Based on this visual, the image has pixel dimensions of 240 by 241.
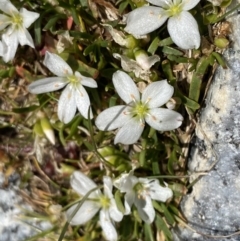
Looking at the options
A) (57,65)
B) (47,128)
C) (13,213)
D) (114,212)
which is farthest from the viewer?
(13,213)

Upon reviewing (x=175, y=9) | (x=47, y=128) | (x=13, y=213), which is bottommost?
(x=13, y=213)

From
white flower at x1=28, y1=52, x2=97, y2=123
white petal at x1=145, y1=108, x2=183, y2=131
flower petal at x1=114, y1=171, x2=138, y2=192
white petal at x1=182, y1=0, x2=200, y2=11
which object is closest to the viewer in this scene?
white petal at x1=182, y1=0, x2=200, y2=11

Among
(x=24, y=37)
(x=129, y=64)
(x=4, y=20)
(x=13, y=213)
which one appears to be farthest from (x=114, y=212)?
(x=4, y=20)

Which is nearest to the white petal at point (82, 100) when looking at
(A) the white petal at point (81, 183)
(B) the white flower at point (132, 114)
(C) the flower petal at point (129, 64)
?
(B) the white flower at point (132, 114)

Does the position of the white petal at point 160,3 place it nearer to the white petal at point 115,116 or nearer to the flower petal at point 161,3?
the flower petal at point 161,3

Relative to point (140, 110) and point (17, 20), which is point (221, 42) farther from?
point (17, 20)

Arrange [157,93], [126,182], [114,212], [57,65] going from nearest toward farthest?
[157,93] < [57,65] < [126,182] < [114,212]

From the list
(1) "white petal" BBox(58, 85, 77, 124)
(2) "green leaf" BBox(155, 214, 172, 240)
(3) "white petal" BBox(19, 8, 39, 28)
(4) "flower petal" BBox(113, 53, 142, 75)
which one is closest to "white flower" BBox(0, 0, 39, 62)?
(3) "white petal" BBox(19, 8, 39, 28)

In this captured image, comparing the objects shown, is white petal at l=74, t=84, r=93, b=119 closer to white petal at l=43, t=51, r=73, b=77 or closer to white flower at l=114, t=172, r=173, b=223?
white petal at l=43, t=51, r=73, b=77
